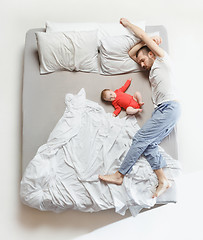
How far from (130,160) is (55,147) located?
50 cm

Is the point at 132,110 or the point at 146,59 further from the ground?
the point at 146,59

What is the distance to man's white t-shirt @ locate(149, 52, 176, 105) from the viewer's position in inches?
84.0

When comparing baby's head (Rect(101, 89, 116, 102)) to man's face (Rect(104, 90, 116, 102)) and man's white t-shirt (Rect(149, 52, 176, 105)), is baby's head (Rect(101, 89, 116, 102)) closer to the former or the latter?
man's face (Rect(104, 90, 116, 102))

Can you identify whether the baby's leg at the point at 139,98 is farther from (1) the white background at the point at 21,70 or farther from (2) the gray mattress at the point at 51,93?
(1) the white background at the point at 21,70

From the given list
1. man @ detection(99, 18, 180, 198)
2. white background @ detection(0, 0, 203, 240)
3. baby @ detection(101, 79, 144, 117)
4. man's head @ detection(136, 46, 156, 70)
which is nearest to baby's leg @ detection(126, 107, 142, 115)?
baby @ detection(101, 79, 144, 117)

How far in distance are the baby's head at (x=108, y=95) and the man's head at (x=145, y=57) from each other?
301 mm

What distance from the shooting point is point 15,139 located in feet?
7.47

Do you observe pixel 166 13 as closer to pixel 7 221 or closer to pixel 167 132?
pixel 167 132

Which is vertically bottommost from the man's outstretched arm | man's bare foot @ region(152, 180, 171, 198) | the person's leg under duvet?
man's bare foot @ region(152, 180, 171, 198)

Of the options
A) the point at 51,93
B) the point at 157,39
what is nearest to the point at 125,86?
Result: the point at 157,39

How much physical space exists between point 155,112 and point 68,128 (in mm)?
597

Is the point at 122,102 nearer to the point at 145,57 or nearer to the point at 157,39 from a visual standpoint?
the point at 145,57

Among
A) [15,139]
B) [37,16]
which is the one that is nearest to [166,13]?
[37,16]

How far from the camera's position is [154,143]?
2.06 m
